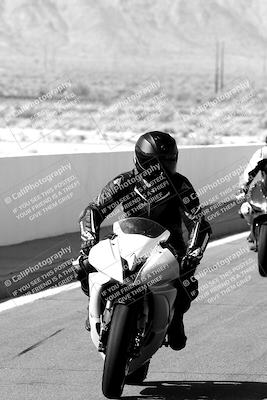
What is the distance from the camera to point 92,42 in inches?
6299

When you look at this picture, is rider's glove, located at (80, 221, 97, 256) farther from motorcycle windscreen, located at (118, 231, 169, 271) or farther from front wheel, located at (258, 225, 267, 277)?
front wheel, located at (258, 225, 267, 277)

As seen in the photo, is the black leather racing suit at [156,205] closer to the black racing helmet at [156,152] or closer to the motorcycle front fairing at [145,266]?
the black racing helmet at [156,152]

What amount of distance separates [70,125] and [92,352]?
142ft

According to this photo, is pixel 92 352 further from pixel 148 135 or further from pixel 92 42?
pixel 92 42

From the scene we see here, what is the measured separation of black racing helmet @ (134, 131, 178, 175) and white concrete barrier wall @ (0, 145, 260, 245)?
6871 mm

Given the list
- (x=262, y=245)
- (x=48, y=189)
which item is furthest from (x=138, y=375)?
(x=48, y=189)

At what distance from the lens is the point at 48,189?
47.9 ft

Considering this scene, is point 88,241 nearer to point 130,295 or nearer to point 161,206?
point 161,206

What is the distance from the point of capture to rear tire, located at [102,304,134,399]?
6082 millimetres

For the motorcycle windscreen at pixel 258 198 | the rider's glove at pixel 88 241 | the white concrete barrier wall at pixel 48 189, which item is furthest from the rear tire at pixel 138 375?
the white concrete barrier wall at pixel 48 189

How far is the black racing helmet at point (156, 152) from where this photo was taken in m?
6.81

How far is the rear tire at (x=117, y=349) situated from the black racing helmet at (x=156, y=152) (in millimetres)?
1132

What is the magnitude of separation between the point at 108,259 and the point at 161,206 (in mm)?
843

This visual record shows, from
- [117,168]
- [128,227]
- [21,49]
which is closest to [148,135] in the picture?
[128,227]
